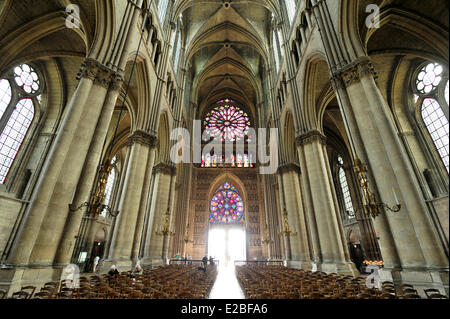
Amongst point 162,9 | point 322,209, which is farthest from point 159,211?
point 162,9

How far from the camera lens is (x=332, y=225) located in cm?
922

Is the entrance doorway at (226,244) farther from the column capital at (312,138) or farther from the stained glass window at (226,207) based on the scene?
the column capital at (312,138)

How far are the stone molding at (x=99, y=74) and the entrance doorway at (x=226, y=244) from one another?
21035 millimetres

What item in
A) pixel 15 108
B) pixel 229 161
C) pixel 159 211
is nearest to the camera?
pixel 15 108

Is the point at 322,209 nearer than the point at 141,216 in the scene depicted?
Yes

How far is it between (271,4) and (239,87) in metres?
12.1

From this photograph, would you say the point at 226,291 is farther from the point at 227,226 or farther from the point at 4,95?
the point at 227,226

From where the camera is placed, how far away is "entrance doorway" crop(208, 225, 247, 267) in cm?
2459

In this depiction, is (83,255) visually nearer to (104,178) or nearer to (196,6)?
(104,178)

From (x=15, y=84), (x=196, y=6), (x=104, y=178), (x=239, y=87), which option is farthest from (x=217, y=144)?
(x=104, y=178)

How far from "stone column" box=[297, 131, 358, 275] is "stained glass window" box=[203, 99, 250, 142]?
16627mm

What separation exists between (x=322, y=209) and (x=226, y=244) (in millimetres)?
17624

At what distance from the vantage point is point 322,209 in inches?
377

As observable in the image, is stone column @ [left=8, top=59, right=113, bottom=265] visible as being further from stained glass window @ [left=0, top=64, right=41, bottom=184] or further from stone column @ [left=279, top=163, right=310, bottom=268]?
stone column @ [left=279, top=163, right=310, bottom=268]
